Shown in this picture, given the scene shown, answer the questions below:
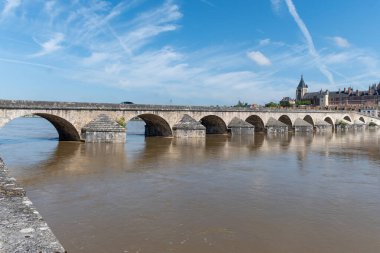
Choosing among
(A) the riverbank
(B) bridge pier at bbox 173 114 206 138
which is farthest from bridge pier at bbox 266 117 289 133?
(A) the riverbank

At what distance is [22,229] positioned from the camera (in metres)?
4.47

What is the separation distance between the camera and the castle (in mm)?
106125

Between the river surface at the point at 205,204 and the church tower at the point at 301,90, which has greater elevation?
the church tower at the point at 301,90

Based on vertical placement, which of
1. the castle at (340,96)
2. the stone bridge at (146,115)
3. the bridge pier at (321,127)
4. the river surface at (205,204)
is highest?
the castle at (340,96)

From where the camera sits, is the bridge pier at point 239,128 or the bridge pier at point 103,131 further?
the bridge pier at point 239,128

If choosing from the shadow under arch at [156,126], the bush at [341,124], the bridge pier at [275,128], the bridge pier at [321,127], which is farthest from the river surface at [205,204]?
the bush at [341,124]

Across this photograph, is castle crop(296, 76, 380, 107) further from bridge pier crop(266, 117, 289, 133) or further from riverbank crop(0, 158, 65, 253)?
riverbank crop(0, 158, 65, 253)

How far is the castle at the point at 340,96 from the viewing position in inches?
4178

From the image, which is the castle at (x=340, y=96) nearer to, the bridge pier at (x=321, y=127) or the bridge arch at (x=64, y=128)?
the bridge pier at (x=321, y=127)

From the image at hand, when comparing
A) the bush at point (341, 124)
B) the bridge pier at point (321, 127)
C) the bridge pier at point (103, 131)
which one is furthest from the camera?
the bush at point (341, 124)

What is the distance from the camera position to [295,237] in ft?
23.1

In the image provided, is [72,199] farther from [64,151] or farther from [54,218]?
[64,151]

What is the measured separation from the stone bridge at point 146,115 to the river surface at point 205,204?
19.9 feet

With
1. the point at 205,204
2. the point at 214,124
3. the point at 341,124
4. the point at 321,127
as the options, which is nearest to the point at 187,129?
the point at 214,124
